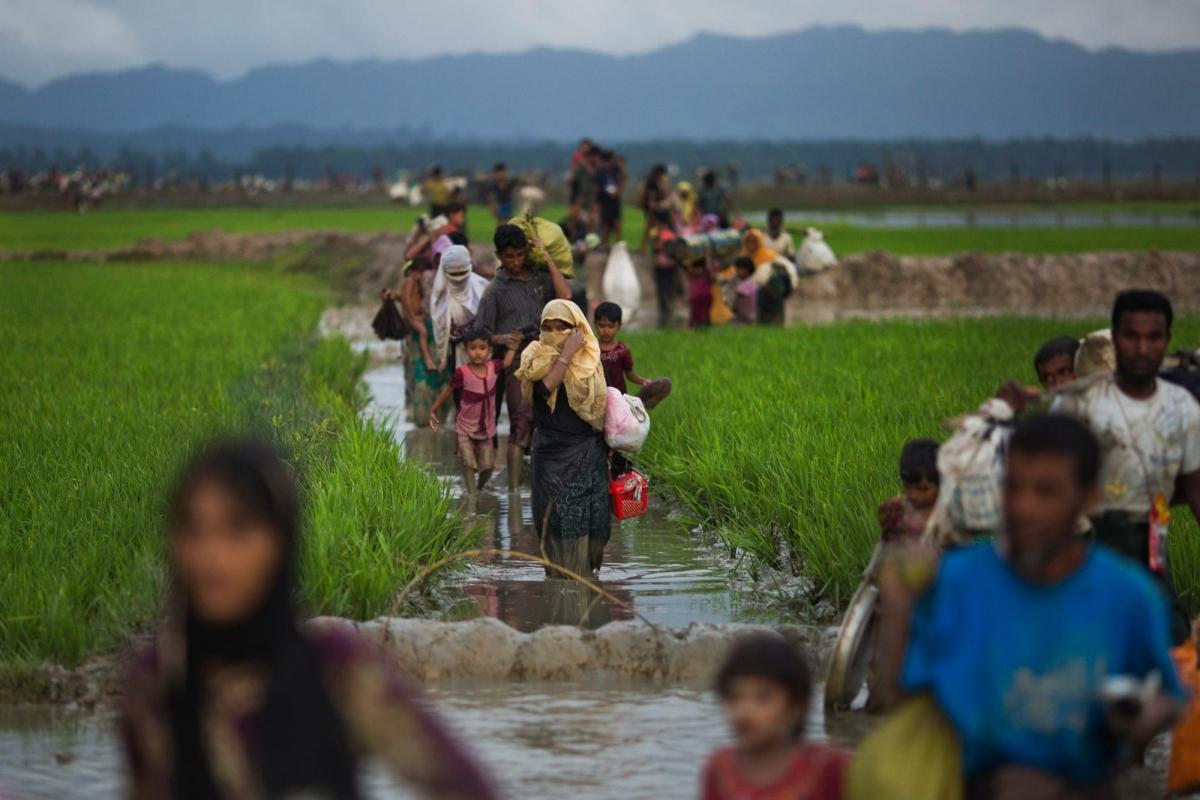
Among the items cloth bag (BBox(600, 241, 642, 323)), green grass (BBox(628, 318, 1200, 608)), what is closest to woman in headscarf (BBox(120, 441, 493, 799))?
green grass (BBox(628, 318, 1200, 608))

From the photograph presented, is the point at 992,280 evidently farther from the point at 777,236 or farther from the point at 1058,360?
the point at 1058,360

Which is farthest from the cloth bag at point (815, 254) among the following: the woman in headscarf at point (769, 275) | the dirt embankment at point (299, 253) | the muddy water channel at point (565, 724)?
the muddy water channel at point (565, 724)

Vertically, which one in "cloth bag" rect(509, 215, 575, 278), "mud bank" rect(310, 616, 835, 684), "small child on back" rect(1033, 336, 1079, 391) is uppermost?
"cloth bag" rect(509, 215, 575, 278)

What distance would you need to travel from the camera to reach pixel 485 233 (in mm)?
34156

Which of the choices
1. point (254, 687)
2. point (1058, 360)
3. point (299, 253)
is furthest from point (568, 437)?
point (299, 253)

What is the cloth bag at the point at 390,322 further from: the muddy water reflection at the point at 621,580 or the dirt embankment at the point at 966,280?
the dirt embankment at the point at 966,280

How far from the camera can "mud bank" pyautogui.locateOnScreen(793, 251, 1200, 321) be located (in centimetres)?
2862

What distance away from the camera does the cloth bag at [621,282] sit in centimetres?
1859

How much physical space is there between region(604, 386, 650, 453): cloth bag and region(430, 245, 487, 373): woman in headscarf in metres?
2.74

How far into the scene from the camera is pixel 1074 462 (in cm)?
296

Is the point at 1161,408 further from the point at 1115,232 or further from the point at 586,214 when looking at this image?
the point at 1115,232

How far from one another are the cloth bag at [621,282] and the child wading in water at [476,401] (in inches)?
365

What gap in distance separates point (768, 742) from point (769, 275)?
14407mm

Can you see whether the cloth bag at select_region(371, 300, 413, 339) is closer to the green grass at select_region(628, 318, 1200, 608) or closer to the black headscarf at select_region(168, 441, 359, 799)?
the green grass at select_region(628, 318, 1200, 608)
